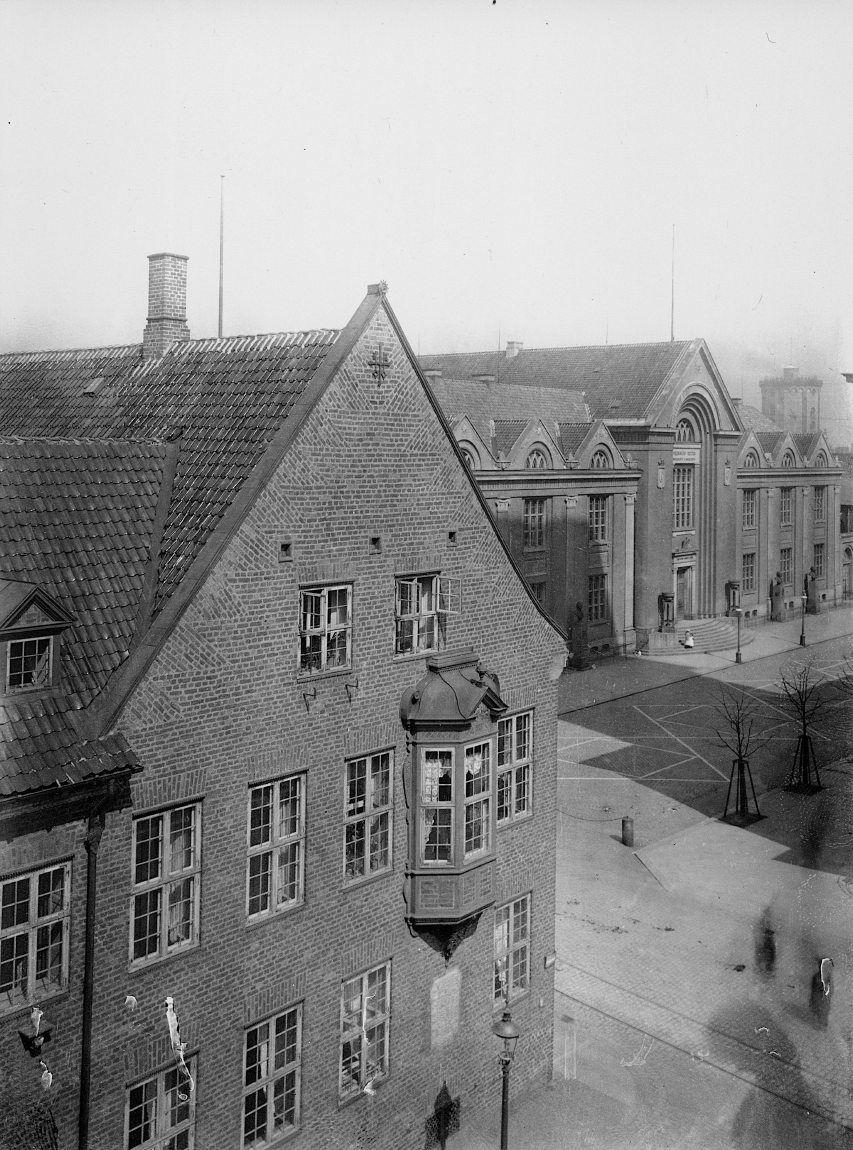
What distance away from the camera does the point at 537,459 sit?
4750 centimetres

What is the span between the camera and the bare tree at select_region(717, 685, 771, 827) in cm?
3170

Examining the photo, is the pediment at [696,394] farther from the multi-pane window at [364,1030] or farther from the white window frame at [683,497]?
the multi-pane window at [364,1030]

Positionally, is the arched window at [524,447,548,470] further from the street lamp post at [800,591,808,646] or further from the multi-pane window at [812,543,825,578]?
the multi-pane window at [812,543,825,578]


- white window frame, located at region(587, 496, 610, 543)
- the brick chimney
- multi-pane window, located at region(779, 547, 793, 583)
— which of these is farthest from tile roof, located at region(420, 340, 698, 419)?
the brick chimney

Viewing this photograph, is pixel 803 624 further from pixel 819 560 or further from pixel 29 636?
pixel 29 636

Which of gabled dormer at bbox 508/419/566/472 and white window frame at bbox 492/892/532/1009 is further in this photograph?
gabled dormer at bbox 508/419/566/472

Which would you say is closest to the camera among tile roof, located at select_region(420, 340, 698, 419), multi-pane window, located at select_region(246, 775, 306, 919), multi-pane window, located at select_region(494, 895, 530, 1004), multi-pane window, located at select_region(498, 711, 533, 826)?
multi-pane window, located at select_region(246, 775, 306, 919)

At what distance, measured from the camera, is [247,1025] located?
45.2 feet

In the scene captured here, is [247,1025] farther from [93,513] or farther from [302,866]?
[93,513]

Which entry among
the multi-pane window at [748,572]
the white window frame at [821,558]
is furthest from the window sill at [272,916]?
the white window frame at [821,558]

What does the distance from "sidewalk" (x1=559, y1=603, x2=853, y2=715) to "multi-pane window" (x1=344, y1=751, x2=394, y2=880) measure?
2772cm

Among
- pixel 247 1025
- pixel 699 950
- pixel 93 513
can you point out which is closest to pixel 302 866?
pixel 247 1025

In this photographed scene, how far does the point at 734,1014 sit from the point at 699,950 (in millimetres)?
2573

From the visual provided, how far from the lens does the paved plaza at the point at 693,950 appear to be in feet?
58.6
